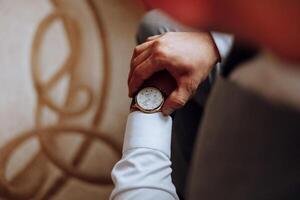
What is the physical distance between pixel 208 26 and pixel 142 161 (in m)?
0.39

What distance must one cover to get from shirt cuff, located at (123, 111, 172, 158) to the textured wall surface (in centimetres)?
56

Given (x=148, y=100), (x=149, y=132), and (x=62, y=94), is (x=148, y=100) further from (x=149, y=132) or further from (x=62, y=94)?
(x=62, y=94)

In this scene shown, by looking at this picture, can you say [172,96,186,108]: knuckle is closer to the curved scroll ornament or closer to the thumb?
the thumb

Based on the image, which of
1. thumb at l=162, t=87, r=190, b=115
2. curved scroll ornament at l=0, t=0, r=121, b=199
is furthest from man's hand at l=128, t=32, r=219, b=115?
curved scroll ornament at l=0, t=0, r=121, b=199

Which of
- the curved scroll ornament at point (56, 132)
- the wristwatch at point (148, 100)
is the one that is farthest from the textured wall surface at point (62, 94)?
the wristwatch at point (148, 100)

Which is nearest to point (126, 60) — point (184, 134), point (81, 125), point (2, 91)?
point (81, 125)

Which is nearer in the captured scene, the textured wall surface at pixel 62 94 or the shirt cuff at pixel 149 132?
the shirt cuff at pixel 149 132

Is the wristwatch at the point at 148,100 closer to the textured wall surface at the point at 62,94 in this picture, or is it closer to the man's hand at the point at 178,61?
the man's hand at the point at 178,61

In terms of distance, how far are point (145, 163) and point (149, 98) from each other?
99 mm

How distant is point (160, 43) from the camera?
750 mm

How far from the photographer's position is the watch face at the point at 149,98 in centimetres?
70

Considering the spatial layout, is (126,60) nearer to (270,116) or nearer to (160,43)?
(160,43)

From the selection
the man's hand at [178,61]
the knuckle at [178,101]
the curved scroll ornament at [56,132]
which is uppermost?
the man's hand at [178,61]

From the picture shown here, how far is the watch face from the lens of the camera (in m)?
0.70
